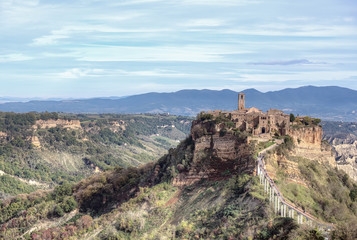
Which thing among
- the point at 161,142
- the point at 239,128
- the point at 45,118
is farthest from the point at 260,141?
the point at 161,142

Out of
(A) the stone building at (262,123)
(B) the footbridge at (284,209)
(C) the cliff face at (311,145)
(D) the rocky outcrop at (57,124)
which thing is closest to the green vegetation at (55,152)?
(D) the rocky outcrop at (57,124)

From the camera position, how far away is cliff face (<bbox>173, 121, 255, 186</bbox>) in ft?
152

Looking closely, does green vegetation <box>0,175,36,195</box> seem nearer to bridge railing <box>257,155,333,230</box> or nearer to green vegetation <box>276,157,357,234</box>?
green vegetation <box>276,157,357,234</box>

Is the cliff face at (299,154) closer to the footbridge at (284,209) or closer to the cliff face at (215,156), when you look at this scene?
the cliff face at (215,156)

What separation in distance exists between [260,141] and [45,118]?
106 meters

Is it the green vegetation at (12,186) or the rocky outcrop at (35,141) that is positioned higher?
the rocky outcrop at (35,141)

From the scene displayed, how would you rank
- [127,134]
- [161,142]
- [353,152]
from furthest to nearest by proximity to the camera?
[161,142]
[127,134]
[353,152]

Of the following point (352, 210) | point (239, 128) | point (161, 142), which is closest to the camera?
point (352, 210)

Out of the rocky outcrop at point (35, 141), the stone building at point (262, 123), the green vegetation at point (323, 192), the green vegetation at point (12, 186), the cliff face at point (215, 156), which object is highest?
the stone building at point (262, 123)

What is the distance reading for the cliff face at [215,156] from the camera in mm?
46469

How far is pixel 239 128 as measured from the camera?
49938 millimetres

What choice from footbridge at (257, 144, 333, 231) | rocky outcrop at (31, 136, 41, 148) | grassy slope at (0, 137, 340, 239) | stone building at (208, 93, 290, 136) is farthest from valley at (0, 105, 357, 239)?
rocky outcrop at (31, 136, 41, 148)

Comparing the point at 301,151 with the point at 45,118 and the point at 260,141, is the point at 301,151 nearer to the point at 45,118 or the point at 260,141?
the point at 260,141

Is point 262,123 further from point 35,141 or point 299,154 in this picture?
point 35,141
